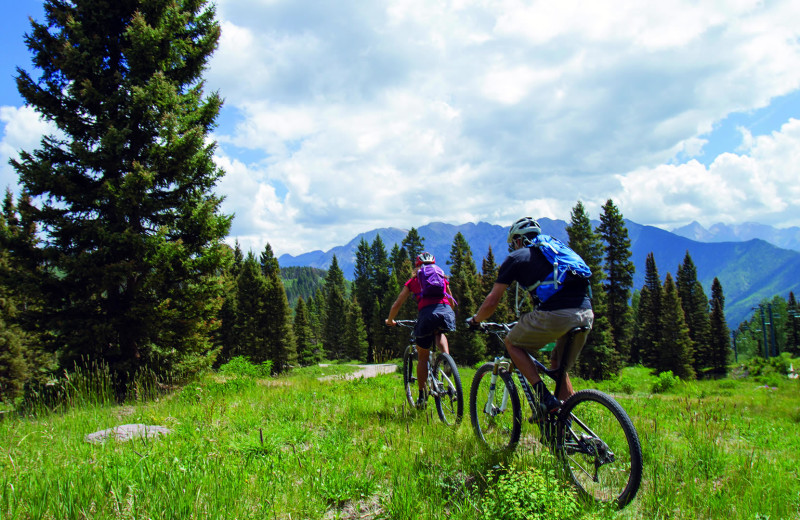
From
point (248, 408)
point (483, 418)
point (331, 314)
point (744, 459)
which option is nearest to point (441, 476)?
point (483, 418)

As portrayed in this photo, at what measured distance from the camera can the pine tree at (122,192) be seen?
10.5 meters

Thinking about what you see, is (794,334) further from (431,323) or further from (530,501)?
(530,501)

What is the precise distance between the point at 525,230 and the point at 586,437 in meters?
1.91

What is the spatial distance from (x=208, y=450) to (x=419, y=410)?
292 cm

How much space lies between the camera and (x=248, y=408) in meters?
6.07

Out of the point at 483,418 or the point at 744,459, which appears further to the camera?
the point at 483,418

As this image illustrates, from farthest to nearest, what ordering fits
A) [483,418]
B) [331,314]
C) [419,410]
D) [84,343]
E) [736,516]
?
1. [331,314]
2. [84,343]
3. [419,410]
4. [483,418]
5. [736,516]

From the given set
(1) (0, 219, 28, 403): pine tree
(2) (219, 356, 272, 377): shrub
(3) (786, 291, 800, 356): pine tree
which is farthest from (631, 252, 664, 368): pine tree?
(1) (0, 219, 28, 403): pine tree

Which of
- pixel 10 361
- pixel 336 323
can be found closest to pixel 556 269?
pixel 10 361

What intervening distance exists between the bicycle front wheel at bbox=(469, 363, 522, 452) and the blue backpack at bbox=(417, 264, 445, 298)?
1.41m

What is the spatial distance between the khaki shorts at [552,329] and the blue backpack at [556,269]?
18 centimetres

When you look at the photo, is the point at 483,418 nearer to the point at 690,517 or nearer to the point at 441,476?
the point at 441,476

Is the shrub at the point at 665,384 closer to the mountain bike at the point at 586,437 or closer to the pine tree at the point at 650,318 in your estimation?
the mountain bike at the point at 586,437

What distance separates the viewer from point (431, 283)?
5.59 meters
